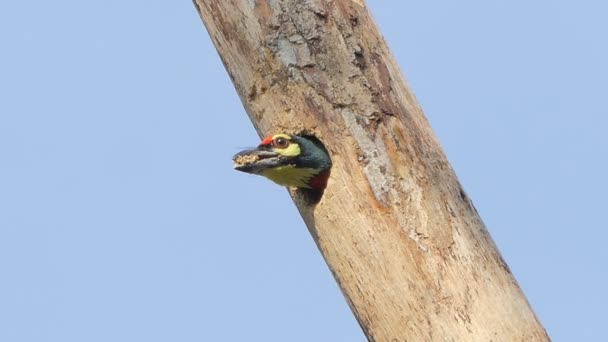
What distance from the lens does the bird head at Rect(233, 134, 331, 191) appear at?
5543 millimetres

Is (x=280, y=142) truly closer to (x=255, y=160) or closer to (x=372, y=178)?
(x=255, y=160)

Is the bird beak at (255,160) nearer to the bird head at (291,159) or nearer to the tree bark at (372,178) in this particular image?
the bird head at (291,159)

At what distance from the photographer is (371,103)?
5.51m

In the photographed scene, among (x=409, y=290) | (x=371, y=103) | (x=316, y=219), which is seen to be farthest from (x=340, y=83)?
(x=409, y=290)

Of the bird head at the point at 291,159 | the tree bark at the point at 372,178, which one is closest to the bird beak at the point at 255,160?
the bird head at the point at 291,159

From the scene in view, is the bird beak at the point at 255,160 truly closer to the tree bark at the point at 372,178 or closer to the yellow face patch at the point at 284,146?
the yellow face patch at the point at 284,146

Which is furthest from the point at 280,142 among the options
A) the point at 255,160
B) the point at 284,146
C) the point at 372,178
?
the point at 372,178

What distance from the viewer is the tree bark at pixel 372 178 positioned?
5.15 m

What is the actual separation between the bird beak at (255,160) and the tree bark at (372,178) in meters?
0.13

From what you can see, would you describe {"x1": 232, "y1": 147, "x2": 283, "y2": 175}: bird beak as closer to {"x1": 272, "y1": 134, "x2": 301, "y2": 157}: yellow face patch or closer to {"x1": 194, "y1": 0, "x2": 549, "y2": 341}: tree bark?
{"x1": 272, "y1": 134, "x2": 301, "y2": 157}: yellow face patch

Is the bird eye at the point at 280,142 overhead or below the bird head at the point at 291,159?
overhead

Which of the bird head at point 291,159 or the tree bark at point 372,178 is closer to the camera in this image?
the tree bark at point 372,178

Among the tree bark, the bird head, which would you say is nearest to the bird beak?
the bird head

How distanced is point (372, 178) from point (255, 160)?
47 centimetres
